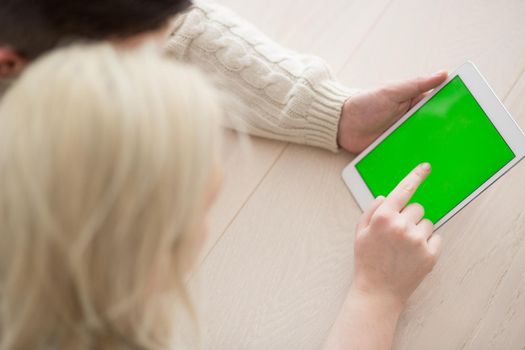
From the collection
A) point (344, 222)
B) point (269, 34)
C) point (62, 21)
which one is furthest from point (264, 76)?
point (62, 21)

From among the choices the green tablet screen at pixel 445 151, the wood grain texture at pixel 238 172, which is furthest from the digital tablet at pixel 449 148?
the wood grain texture at pixel 238 172

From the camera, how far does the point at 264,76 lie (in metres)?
0.73

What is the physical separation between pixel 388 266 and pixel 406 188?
0.32 ft

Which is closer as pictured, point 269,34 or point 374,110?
point 374,110

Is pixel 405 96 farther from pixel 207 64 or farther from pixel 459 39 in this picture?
pixel 207 64

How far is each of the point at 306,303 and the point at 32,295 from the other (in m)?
0.39

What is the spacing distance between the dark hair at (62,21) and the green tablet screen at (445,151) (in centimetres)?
39

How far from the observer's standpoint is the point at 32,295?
0.36m

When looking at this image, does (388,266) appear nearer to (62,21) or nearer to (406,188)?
(406,188)

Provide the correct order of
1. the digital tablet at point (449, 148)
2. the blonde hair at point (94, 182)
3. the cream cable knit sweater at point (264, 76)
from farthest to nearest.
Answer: the cream cable knit sweater at point (264, 76)
the digital tablet at point (449, 148)
the blonde hair at point (94, 182)

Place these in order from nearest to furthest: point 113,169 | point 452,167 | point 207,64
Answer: point 113,169 → point 452,167 → point 207,64

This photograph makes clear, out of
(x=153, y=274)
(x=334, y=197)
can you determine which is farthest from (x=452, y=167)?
(x=153, y=274)

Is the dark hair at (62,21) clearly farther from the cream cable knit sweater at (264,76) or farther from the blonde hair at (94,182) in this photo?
the cream cable knit sweater at (264,76)

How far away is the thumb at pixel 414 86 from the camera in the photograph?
65cm
